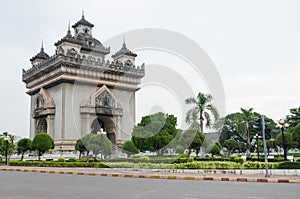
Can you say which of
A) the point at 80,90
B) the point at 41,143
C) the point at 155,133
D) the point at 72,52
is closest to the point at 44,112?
the point at 80,90

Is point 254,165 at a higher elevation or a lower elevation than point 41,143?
lower

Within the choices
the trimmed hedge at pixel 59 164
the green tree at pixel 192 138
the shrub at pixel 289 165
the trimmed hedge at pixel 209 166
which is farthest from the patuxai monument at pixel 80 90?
the shrub at pixel 289 165

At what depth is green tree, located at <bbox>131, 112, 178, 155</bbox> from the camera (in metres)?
34.9

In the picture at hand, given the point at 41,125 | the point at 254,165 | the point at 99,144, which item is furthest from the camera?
the point at 41,125

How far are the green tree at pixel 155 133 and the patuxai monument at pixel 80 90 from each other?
10809mm

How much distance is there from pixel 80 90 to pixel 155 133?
1609cm

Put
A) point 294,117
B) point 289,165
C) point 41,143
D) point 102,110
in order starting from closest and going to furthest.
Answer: point 289,165
point 41,143
point 102,110
point 294,117

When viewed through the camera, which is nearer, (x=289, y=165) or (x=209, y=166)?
(x=289, y=165)

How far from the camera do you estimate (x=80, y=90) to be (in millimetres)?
46219

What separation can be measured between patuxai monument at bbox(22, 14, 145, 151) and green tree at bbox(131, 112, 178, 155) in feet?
35.5

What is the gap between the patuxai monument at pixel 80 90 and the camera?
145 feet

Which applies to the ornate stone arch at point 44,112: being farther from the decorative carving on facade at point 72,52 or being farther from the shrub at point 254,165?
the shrub at point 254,165

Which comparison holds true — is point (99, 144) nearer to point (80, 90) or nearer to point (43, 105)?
point (80, 90)

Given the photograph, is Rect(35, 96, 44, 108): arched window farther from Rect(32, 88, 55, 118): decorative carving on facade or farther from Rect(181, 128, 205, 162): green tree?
Rect(181, 128, 205, 162): green tree
